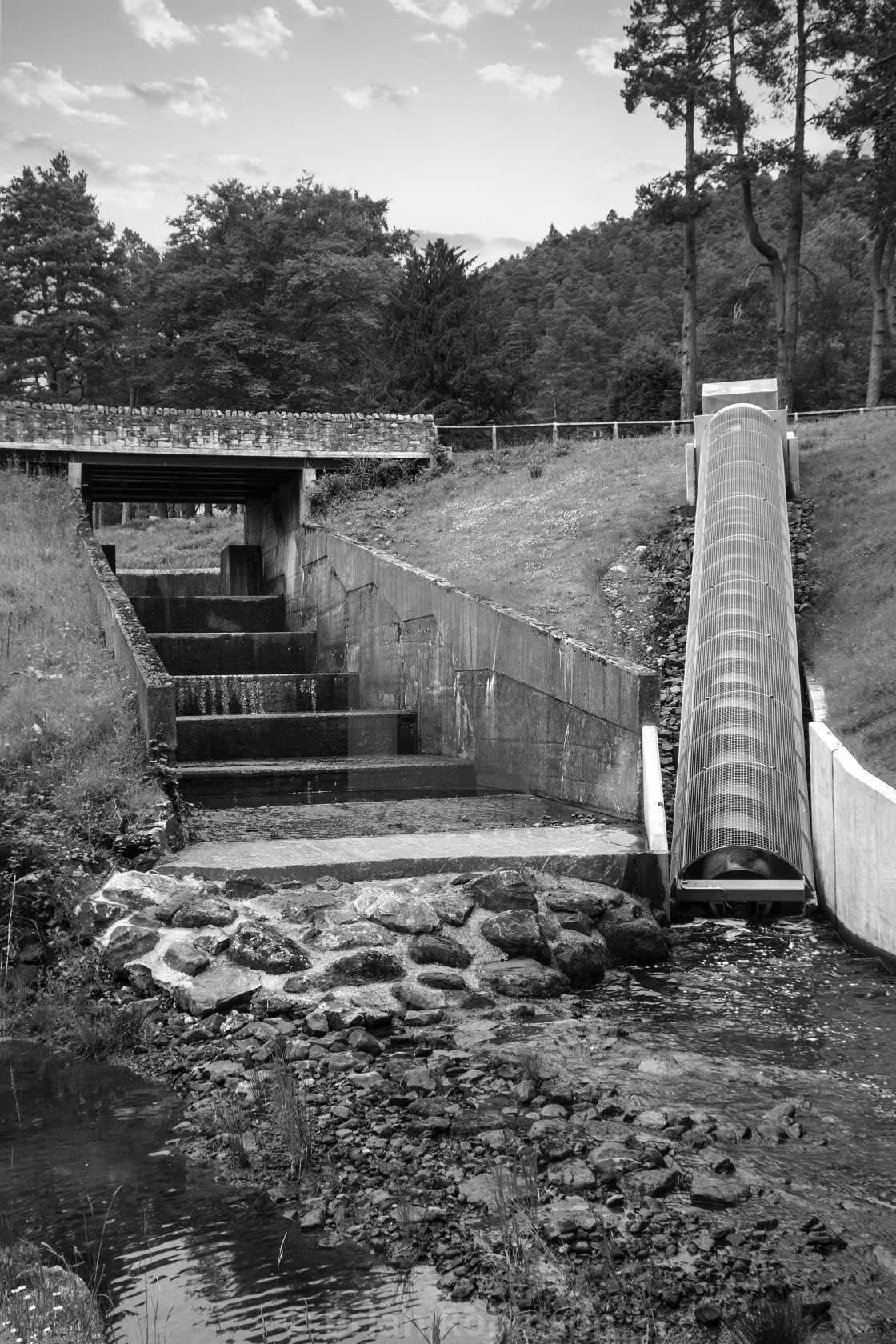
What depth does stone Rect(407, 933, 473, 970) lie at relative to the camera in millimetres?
6988

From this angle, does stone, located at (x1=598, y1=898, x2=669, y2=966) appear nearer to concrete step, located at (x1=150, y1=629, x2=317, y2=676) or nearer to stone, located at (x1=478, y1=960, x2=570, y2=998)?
stone, located at (x1=478, y1=960, x2=570, y2=998)

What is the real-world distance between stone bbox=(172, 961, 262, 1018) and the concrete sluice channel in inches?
42.7

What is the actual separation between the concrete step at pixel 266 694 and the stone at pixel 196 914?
778cm

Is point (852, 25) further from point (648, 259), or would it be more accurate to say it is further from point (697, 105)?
point (648, 259)

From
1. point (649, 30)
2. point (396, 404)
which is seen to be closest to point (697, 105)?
point (649, 30)

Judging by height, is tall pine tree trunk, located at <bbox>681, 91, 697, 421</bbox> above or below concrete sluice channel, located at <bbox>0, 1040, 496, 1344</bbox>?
above

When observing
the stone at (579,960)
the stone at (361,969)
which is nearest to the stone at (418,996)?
the stone at (361,969)

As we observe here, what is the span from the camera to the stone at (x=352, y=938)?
703 centimetres

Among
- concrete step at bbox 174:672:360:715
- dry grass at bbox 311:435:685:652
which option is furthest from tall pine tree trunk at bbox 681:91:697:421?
concrete step at bbox 174:672:360:715

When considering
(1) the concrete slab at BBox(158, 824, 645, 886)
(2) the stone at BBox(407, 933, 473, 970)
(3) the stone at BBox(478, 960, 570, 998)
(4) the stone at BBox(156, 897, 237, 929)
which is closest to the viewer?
(3) the stone at BBox(478, 960, 570, 998)

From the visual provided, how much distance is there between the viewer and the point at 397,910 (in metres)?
7.44

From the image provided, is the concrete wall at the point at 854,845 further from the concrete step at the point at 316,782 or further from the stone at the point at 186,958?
the concrete step at the point at 316,782

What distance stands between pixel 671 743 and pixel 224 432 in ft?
47.5

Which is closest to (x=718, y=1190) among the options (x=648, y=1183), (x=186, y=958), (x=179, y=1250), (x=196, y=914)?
(x=648, y=1183)
